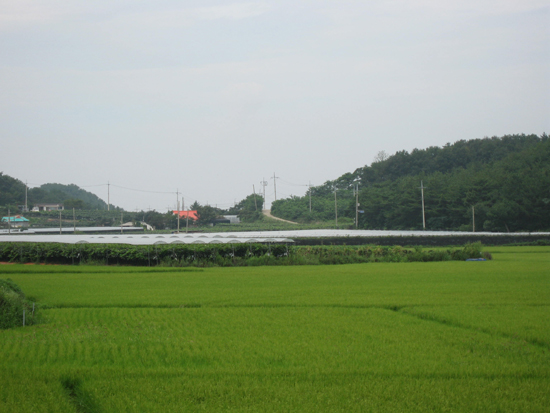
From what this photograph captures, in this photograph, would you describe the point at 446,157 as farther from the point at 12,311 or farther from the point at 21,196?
the point at 12,311

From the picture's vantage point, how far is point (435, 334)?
9531mm

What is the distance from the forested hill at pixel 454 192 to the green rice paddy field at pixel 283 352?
143 feet

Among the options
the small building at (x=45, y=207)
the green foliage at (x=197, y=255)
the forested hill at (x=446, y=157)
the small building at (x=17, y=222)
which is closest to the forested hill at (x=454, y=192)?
the forested hill at (x=446, y=157)

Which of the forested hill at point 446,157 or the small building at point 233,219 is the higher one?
the forested hill at point 446,157

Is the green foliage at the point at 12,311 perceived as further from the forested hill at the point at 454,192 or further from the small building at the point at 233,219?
the small building at the point at 233,219

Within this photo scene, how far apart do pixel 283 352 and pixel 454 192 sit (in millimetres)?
59667

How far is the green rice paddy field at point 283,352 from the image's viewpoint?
242 inches

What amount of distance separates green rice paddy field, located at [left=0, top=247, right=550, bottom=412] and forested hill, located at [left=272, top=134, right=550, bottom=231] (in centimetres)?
4359

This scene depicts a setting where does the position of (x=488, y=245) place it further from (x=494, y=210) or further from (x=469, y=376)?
(x=469, y=376)

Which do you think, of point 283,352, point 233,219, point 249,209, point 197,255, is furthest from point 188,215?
point 283,352

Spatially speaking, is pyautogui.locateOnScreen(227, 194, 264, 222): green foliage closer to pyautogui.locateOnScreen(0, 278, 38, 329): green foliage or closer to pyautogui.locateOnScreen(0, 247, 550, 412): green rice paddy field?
pyautogui.locateOnScreen(0, 247, 550, 412): green rice paddy field

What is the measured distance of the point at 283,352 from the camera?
8148 millimetres

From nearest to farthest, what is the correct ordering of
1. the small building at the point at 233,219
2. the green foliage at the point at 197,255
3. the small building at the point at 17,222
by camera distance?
the green foliage at the point at 197,255
the small building at the point at 17,222
the small building at the point at 233,219

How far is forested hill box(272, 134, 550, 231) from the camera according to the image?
5456cm
